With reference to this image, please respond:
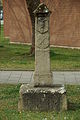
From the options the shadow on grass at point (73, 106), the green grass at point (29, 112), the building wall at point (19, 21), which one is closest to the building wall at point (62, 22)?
the building wall at point (19, 21)

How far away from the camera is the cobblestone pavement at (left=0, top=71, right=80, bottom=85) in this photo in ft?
41.1

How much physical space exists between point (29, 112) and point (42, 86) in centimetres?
62

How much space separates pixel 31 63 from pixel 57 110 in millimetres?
8586

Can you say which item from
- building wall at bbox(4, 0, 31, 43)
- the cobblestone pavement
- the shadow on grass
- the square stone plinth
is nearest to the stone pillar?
the square stone plinth

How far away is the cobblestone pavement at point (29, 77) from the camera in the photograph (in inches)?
493

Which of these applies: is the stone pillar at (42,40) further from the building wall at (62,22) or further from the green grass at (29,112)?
the building wall at (62,22)

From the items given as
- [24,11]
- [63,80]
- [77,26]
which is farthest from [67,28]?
[63,80]

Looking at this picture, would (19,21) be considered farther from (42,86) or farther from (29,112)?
(29,112)

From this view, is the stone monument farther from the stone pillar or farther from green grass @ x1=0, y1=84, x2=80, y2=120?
green grass @ x1=0, y1=84, x2=80, y2=120

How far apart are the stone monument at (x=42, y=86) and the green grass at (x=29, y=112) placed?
0.55 feet

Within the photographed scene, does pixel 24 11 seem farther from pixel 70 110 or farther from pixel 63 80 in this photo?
pixel 70 110

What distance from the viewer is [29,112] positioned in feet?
27.4

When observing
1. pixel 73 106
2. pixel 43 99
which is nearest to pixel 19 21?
pixel 73 106

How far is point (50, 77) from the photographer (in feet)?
28.1
